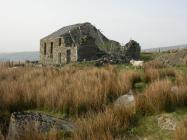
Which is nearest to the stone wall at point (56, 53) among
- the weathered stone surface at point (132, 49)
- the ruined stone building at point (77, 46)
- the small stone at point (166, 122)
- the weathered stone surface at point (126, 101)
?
the ruined stone building at point (77, 46)

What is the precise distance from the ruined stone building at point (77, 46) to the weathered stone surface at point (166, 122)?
74.8 feet

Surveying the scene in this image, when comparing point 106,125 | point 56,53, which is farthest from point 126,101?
point 56,53

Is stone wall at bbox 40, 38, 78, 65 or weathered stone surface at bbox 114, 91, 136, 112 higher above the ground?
stone wall at bbox 40, 38, 78, 65

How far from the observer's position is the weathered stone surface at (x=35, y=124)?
4.70 m

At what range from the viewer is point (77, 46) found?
28500 millimetres

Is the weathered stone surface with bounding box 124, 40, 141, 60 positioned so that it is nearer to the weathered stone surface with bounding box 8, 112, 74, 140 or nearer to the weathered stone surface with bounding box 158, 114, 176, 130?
the weathered stone surface with bounding box 158, 114, 176, 130

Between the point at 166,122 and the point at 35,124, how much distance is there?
204 centimetres

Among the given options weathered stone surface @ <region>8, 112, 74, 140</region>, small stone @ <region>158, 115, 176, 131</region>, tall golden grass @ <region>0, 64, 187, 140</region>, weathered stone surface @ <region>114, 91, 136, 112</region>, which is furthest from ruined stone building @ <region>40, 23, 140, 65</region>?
weathered stone surface @ <region>8, 112, 74, 140</region>

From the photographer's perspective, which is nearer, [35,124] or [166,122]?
[35,124]

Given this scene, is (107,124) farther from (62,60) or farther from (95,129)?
(62,60)

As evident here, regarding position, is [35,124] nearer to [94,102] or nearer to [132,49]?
[94,102]

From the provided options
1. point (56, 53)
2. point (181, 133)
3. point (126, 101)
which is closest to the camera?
point (181, 133)

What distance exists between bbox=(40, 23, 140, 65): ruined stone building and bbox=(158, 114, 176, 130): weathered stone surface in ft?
74.8

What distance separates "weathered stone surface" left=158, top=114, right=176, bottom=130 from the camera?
17.3 feet
